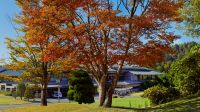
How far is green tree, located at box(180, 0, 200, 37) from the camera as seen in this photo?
88.9 ft

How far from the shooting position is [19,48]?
101 feet

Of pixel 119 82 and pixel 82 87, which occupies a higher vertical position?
pixel 119 82

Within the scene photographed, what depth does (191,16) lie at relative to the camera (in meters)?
28.7

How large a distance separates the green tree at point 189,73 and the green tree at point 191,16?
133 inches

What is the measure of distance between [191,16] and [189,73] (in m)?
6.36

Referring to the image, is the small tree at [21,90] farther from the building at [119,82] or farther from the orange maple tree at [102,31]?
the orange maple tree at [102,31]

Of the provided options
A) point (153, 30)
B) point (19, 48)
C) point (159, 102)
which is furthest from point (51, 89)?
point (153, 30)

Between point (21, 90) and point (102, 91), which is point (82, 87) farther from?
point (21, 90)

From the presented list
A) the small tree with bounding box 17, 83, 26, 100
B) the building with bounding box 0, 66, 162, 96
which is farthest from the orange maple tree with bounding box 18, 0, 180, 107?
the building with bounding box 0, 66, 162, 96

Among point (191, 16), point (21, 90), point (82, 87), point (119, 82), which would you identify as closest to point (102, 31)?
point (191, 16)

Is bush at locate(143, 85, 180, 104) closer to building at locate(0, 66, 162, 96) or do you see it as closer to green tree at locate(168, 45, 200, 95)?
green tree at locate(168, 45, 200, 95)

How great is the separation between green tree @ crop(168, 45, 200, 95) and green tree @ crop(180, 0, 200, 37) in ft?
11.1

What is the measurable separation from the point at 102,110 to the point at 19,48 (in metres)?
13.5

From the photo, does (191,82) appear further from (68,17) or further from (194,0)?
(68,17)
